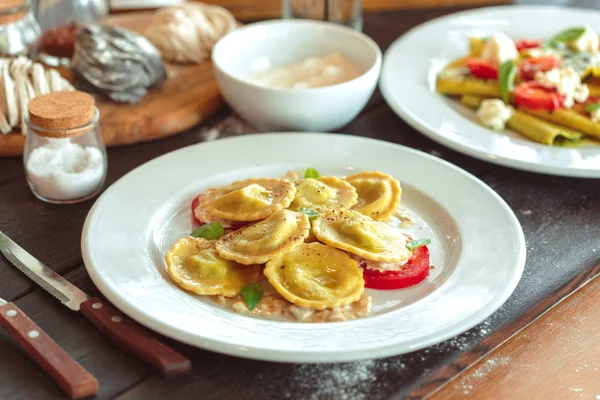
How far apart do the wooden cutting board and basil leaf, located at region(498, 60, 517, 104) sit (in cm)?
95

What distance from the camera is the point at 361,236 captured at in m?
1.76

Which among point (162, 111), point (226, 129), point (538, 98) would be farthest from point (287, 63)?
point (538, 98)

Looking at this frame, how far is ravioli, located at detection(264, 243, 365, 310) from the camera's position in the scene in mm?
1646

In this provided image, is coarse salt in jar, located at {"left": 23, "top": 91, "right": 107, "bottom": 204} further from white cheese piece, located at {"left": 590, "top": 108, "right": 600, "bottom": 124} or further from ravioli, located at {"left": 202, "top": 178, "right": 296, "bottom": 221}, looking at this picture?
white cheese piece, located at {"left": 590, "top": 108, "right": 600, "bottom": 124}

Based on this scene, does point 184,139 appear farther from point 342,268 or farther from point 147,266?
point 342,268

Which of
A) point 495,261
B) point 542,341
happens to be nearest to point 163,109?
point 495,261

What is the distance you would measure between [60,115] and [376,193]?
86 centimetres

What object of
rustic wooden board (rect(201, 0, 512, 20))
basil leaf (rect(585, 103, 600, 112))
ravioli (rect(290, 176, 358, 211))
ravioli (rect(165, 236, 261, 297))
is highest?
ravioli (rect(165, 236, 261, 297))

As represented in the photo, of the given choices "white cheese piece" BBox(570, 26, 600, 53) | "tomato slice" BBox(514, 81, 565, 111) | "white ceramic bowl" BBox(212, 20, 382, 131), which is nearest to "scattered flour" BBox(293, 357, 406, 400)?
"white ceramic bowl" BBox(212, 20, 382, 131)

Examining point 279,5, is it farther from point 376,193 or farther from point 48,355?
point 48,355

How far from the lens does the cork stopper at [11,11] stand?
2748 millimetres

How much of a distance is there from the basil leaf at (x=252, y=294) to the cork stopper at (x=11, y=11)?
163 cm

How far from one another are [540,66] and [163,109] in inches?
50.8

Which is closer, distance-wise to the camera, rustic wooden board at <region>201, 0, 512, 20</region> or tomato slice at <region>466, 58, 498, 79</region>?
tomato slice at <region>466, 58, 498, 79</region>
